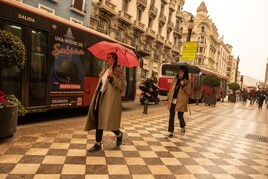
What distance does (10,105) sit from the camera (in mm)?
4906

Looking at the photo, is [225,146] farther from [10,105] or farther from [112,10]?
[112,10]

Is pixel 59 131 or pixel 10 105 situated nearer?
pixel 10 105

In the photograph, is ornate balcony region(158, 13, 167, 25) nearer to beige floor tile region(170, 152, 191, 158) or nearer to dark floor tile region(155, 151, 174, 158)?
beige floor tile region(170, 152, 191, 158)

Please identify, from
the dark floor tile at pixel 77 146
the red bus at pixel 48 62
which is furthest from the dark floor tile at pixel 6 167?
the red bus at pixel 48 62

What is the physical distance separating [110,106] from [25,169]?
1.75 metres

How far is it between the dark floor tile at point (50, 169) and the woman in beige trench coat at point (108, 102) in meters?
0.93

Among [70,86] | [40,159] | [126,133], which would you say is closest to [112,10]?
[70,86]

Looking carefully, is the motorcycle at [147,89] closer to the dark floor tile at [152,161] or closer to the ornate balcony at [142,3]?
the dark floor tile at [152,161]

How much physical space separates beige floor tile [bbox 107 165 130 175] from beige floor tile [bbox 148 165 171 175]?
17.7 inches

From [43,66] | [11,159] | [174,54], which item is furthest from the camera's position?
[174,54]

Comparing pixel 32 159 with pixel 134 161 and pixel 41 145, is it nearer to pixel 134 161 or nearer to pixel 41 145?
pixel 41 145

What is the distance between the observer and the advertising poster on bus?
7355 millimetres

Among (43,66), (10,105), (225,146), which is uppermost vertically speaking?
(43,66)

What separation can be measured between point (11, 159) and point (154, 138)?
347 cm
